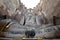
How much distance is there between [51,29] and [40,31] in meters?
0.31

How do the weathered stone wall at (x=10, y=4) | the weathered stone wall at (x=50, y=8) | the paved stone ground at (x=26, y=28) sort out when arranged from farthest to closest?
the weathered stone wall at (x=10, y=4), the weathered stone wall at (x=50, y=8), the paved stone ground at (x=26, y=28)

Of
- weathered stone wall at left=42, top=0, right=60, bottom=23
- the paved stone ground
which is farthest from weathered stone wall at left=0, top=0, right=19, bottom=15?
weathered stone wall at left=42, top=0, right=60, bottom=23

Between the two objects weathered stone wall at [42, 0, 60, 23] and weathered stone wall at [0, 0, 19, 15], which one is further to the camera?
weathered stone wall at [0, 0, 19, 15]

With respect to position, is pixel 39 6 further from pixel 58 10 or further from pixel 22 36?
pixel 22 36

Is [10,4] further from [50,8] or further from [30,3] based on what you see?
Result: [50,8]

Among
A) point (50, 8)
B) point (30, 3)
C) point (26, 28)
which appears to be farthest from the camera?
point (30, 3)

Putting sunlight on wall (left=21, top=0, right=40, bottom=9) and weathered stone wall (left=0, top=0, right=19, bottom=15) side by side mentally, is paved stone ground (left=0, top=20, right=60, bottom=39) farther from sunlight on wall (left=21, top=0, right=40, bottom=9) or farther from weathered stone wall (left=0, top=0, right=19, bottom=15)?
sunlight on wall (left=21, top=0, right=40, bottom=9)

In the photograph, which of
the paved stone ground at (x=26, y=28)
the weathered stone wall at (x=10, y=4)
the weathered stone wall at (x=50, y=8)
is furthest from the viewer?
the weathered stone wall at (x=10, y=4)

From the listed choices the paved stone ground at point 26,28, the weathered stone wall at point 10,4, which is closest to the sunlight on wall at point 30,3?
the weathered stone wall at point 10,4

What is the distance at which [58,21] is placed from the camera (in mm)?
5566

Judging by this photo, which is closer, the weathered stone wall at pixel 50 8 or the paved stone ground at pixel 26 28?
the paved stone ground at pixel 26 28

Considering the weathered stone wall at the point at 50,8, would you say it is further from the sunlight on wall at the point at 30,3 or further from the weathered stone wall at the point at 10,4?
the weathered stone wall at the point at 10,4

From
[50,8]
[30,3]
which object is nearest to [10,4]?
[30,3]

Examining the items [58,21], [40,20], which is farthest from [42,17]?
[58,21]
